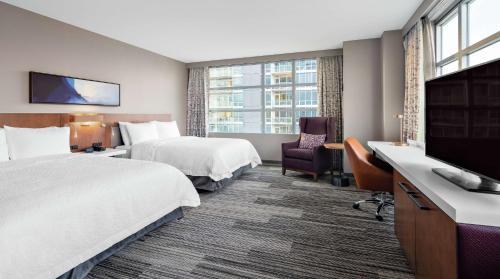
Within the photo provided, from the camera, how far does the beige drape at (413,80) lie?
3562 millimetres

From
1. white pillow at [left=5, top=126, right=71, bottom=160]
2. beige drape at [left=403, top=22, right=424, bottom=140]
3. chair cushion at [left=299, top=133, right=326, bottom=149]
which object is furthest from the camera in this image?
chair cushion at [left=299, top=133, right=326, bottom=149]

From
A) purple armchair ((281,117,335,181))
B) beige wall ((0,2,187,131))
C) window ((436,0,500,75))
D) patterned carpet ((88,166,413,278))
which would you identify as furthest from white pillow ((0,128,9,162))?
window ((436,0,500,75))

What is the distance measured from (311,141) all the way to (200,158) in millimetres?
2261

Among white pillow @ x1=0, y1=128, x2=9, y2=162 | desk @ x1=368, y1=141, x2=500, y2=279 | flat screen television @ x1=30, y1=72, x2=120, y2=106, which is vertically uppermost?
flat screen television @ x1=30, y1=72, x2=120, y2=106

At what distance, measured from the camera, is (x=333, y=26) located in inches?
164

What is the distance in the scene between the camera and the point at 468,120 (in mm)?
1342

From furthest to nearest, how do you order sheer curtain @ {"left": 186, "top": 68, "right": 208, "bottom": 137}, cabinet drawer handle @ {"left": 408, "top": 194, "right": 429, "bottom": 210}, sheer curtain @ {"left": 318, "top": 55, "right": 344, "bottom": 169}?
1. sheer curtain @ {"left": 186, "top": 68, "right": 208, "bottom": 137}
2. sheer curtain @ {"left": 318, "top": 55, "right": 344, "bottom": 169}
3. cabinet drawer handle @ {"left": 408, "top": 194, "right": 429, "bottom": 210}

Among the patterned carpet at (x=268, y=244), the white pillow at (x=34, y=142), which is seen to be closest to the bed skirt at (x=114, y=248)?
the patterned carpet at (x=268, y=244)

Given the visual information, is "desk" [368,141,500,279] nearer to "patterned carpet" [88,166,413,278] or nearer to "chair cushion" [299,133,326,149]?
"patterned carpet" [88,166,413,278]

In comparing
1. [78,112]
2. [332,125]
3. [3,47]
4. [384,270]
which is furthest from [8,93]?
[332,125]

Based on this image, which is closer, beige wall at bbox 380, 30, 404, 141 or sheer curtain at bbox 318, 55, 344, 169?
beige wall at bbox 380, 30, 404, 141

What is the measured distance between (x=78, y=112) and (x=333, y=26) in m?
4.20

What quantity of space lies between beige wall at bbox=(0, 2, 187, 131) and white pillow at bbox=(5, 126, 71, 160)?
0.54m

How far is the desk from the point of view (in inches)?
38.3
